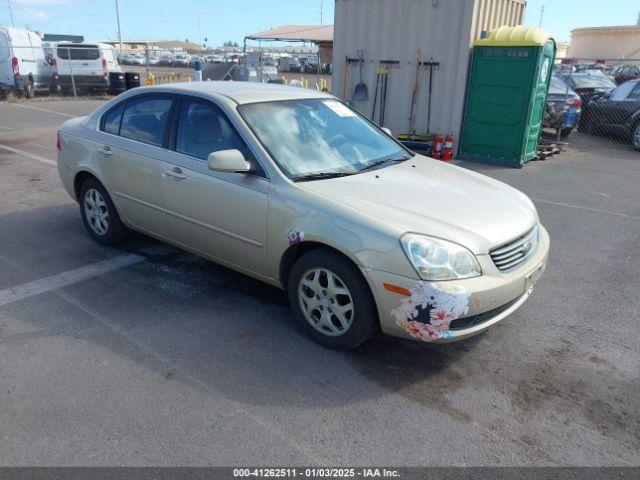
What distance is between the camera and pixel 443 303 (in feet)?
10.2

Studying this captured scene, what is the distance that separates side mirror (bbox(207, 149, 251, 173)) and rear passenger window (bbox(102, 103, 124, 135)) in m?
1.78

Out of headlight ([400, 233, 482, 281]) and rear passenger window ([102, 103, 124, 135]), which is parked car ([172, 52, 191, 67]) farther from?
headlight ([400, 233, 482, 281])

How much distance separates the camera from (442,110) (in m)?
10.8

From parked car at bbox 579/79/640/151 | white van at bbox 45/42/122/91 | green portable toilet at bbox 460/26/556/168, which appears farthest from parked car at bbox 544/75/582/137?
white van at bbox 45/42/122/91

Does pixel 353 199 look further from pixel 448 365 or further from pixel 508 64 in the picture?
pixel 508 64

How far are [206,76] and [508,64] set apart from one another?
55.2ft

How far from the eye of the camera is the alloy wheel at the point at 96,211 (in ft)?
17.3

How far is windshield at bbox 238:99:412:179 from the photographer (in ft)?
12.9

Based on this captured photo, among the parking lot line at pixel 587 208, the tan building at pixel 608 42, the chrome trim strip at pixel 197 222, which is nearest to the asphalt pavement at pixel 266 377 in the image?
the chrome trim strip at pixel 197 222

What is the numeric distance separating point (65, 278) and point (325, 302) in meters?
2.47

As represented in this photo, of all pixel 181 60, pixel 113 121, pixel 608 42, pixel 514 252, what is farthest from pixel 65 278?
pixel 608 42

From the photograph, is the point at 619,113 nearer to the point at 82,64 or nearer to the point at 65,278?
the point at 65,278

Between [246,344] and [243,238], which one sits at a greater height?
[243,238]

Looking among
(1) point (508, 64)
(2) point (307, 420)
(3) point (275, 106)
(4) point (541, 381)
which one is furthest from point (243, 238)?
(1) point (508, 64)
